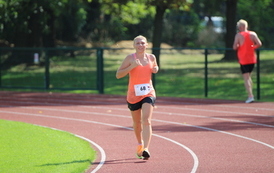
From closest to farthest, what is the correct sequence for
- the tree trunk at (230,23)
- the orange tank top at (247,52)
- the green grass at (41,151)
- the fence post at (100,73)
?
the green grass at (41,151) < the orange tank top at (247,52) < the fence post at (100,73) < the tree trunk at (230,23)

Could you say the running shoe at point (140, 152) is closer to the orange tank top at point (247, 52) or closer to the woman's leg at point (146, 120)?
the woman's leg at point (146, 120)

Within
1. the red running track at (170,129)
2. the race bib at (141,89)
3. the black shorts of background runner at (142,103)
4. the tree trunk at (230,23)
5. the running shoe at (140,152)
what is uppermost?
the tree trunk at (230,23)

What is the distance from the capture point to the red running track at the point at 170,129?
9539 millimetres

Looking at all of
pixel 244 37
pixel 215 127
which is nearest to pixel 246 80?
pixel 244 37

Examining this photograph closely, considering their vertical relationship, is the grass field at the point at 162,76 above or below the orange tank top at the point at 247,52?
below

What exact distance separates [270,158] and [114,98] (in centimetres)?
1203

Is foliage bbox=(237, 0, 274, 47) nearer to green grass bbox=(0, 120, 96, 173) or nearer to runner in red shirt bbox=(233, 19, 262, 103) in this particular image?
runner in red shirt bbox=(233, 19, 262, 103)

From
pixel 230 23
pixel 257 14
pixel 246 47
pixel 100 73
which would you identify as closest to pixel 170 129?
pixel 246 47

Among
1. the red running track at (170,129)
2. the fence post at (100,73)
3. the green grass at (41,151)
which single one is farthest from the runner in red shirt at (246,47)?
the green grass at (41,151)

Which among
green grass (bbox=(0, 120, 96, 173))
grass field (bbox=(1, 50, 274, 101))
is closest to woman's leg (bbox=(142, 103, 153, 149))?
green grass (bbox=(0, 120, 96, 173))

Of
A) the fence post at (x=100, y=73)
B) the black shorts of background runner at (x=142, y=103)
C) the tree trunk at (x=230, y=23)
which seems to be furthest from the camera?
the tree trunk at (x=230, y=23)

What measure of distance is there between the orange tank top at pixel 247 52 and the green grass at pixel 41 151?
24.2 ft

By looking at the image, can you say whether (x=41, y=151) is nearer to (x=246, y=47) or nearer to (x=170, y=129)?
(x=170, y=129)

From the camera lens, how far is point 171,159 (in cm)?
994
